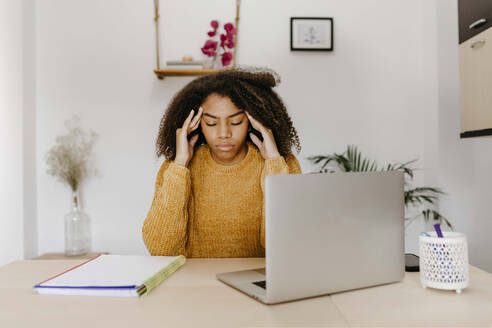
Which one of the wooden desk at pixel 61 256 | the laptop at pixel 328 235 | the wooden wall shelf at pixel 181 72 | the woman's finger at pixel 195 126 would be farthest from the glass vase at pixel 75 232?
the laptop at pixel 328 235

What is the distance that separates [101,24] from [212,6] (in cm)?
77

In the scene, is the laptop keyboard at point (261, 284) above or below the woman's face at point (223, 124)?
below

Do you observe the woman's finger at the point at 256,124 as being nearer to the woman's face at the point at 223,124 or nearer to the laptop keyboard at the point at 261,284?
the woman's face at the point at 223,124

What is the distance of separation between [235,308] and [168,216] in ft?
2.39

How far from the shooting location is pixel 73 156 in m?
2.69

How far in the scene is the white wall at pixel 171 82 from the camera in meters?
2.72

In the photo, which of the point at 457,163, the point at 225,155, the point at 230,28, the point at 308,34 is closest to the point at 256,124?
the point at 225,155

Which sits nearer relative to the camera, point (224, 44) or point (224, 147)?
point (224, 147)

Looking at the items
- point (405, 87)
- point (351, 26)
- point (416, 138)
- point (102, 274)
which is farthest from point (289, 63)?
point (102, 274)

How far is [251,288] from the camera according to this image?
2.84 feet

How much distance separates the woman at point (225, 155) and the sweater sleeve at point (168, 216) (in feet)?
0.04

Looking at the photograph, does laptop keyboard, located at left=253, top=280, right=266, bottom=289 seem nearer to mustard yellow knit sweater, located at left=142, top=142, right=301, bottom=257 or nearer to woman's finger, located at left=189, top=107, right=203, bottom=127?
mustard yellow knit sweater, located at left=142, top=142, right=301, bottom=257

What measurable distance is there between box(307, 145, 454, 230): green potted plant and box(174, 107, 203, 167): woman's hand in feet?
4.20

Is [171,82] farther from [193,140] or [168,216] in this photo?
[168,216]
